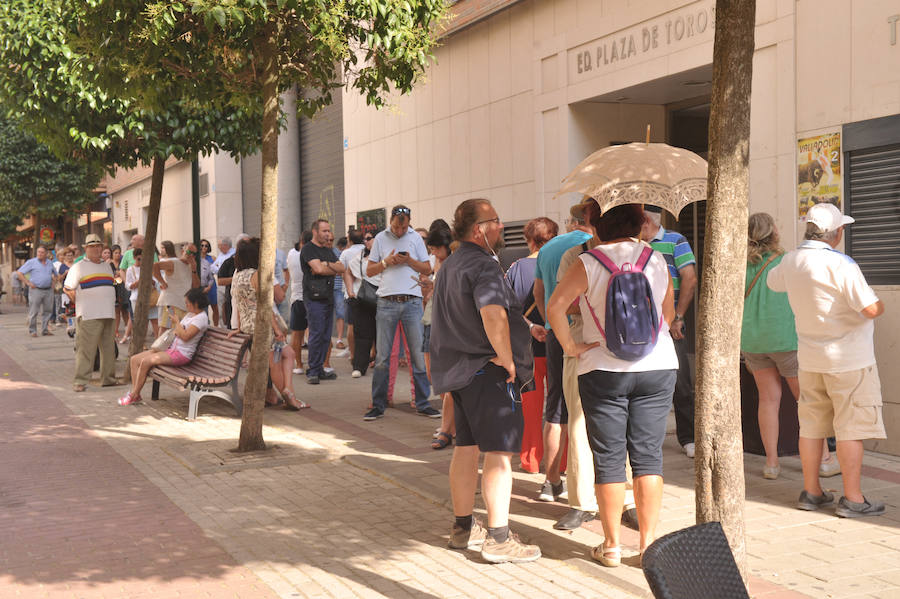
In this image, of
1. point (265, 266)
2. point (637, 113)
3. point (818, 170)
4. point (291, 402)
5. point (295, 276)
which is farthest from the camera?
point (295, 276)

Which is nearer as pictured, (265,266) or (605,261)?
(605,261)

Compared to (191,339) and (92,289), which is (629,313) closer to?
(191,339)

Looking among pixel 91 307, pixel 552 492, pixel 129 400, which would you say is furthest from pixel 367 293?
pixel 552 492

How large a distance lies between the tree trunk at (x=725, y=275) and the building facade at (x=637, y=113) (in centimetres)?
420

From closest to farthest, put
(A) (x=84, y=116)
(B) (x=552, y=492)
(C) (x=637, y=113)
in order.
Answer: (B) (x=552, y=492) → (A) (x=84, y=116) → (C) (x=637, y=113)

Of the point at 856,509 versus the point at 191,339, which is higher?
the point at 191,339

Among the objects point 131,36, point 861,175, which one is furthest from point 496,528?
point 131,36

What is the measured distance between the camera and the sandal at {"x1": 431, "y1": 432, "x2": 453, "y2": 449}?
8141 millimetres

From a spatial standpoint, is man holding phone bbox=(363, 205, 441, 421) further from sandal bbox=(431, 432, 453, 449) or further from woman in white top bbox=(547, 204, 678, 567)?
woman in white top bbox=(547, 204, 678, 567)

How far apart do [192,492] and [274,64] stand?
3.51 metres

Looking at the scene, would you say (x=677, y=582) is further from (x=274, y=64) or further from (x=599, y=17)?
(x=599, y=17)

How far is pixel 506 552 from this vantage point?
5164 millimetres

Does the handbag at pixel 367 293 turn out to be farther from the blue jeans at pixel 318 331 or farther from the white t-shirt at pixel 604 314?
the white t-shirt at pixel 604 314

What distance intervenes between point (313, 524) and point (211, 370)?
4.77 m
